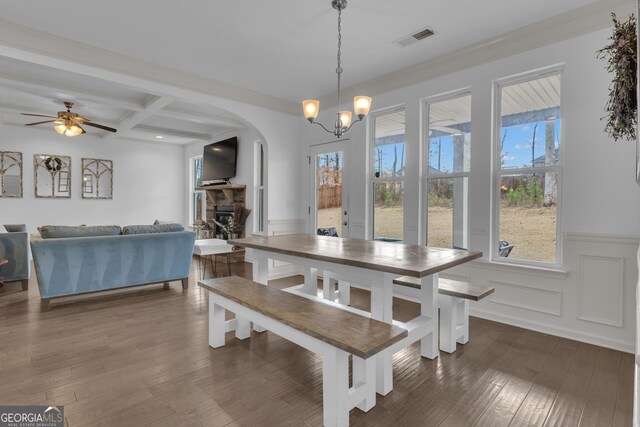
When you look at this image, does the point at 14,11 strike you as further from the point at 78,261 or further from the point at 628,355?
the point at 628,355

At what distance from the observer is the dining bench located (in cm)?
162

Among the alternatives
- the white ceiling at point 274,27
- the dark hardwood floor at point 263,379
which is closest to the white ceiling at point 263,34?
the white ceiling at point 274,27

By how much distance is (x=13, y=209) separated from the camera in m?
6.66

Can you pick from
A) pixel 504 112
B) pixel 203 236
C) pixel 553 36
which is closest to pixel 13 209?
pixel 203 236

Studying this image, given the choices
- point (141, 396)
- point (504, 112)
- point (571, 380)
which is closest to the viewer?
point (141, 396)

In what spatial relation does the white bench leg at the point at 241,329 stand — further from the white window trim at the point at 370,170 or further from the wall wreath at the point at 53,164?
the wall wreath at the point at 53,164

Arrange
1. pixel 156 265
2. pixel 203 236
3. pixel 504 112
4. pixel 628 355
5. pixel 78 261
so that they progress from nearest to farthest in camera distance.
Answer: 1. pixel 628 355
2. pixel 504 112
3. pixel 78 261
4. pixel 156 265
5. pixel 203 236

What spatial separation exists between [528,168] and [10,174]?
358 inches

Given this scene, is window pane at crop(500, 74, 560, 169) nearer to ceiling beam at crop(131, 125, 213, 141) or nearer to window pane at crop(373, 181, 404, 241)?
window pane at crop(373, 181, 404, 241)

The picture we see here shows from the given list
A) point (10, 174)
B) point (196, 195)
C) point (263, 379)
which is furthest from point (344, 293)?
point (10, 174)

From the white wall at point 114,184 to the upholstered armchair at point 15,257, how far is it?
3.39 m

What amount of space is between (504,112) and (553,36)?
72 centimetres

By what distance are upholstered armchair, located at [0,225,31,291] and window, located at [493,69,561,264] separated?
572cm

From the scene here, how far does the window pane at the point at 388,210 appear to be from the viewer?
165 inches
